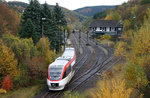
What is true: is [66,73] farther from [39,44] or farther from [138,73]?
[39,44]

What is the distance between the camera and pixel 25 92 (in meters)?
21.2

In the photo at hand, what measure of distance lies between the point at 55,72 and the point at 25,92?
197 inches

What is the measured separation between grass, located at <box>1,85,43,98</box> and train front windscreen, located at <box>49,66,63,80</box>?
343 cm

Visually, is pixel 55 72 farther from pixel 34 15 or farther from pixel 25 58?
pixel 34 15

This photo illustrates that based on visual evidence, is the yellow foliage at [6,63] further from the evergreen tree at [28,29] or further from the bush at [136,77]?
the bush at [136,77]

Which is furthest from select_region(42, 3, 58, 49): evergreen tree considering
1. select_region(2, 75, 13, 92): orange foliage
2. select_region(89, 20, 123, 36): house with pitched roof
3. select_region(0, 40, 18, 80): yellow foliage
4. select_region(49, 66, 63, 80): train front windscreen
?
select_region(89, 20, 123, 36): house with pitched roof

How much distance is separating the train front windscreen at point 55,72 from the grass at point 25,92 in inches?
135

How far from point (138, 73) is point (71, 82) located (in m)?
12.2

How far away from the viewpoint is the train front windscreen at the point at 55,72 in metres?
19.7

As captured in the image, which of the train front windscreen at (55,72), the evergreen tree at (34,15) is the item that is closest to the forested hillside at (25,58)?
the evergreen tree at (34,15)

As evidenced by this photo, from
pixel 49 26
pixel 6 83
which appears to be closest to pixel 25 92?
pixel 6 83

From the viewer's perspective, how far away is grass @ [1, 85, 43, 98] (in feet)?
66.0

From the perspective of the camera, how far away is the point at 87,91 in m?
21.2

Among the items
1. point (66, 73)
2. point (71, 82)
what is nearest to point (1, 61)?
→ point (66, 73)
